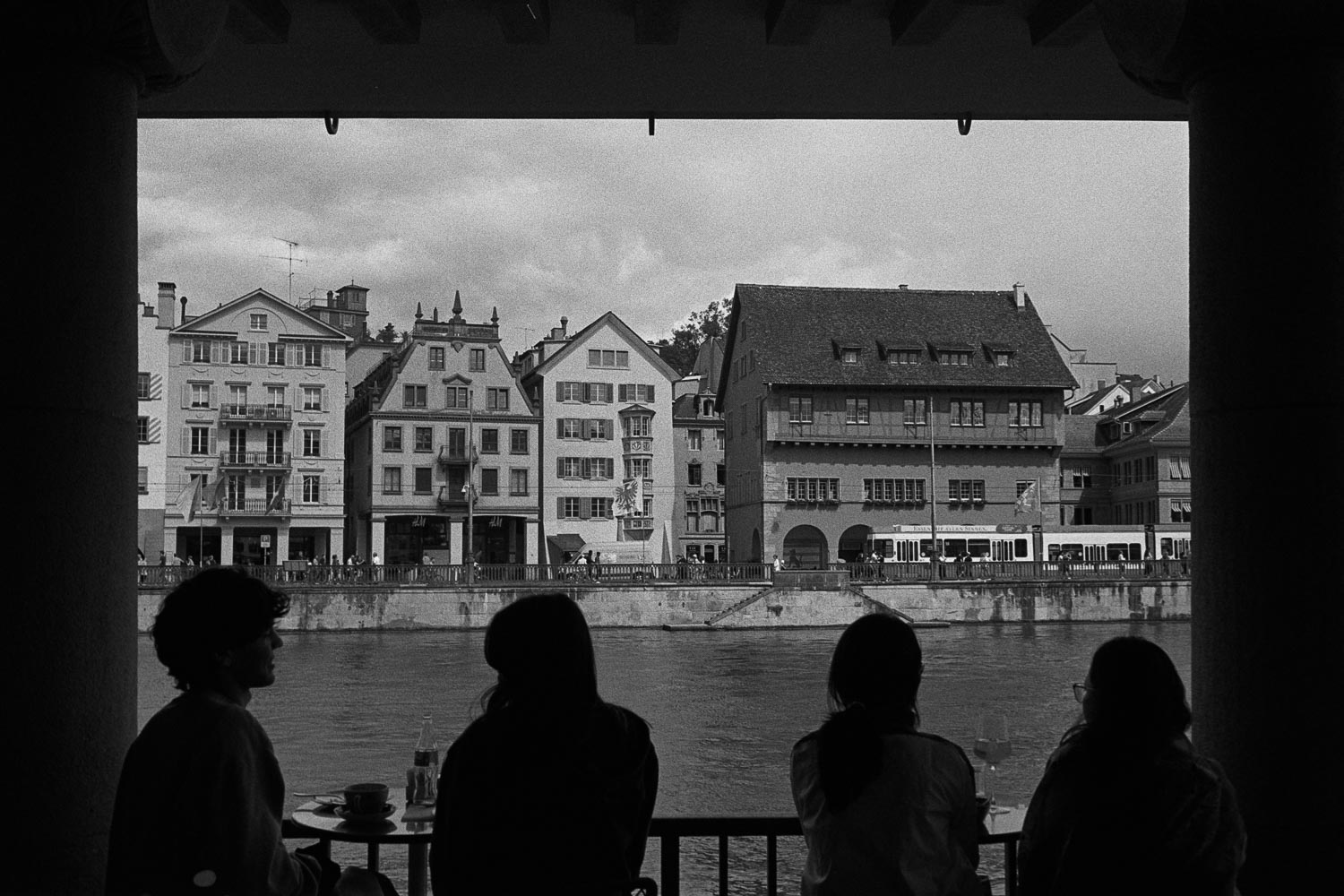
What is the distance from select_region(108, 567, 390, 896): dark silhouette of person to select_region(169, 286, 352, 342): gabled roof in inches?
1739

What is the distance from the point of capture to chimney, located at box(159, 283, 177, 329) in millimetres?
43500

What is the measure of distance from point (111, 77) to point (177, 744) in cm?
169

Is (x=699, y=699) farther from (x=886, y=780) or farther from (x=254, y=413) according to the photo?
(x=254, y=413)

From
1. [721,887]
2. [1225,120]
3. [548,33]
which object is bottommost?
[721,887]

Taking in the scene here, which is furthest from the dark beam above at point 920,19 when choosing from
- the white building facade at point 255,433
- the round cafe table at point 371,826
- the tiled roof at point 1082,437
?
the tiled roof at point 1082,437

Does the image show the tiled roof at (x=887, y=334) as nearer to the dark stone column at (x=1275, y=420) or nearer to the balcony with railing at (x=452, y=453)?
the balcony with railing at (x=452, y=453)

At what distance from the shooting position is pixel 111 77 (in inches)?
119

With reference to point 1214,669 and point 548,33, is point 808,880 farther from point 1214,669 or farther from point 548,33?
point 548,33

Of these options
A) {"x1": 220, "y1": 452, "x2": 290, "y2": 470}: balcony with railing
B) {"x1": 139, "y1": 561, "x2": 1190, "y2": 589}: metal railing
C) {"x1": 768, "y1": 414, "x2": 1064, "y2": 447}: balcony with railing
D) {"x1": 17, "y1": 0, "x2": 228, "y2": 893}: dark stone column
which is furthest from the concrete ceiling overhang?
{"x1": 768, "y1": 414, "x2": 1064, "y2": 447}: balcony with railing

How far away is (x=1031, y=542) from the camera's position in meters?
46.5

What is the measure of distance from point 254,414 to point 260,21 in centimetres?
4205

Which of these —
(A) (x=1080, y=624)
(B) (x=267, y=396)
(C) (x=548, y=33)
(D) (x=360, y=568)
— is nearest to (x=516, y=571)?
(D) (x=360, y=568)

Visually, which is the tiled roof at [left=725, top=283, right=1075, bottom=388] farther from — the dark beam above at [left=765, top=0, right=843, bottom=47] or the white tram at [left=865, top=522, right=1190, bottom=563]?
the dark beam above at [left=765, top=0, right=843, bottom=47]

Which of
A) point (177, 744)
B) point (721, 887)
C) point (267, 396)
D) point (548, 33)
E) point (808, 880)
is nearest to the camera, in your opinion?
point (177, 744)
